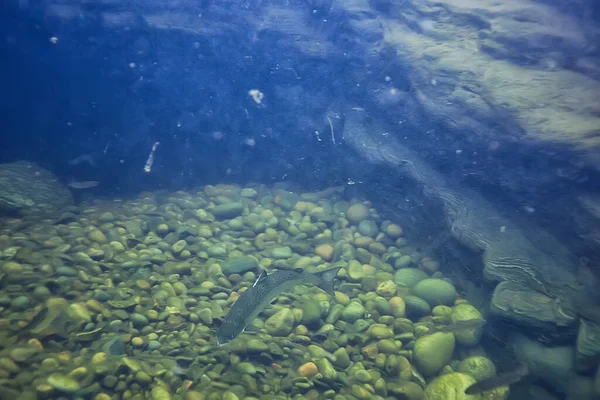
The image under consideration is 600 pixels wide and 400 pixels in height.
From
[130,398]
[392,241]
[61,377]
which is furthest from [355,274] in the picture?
[61,377]

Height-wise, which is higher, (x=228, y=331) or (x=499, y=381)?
(x=228, y=331)

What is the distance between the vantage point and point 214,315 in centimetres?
444

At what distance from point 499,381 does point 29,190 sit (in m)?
9.00

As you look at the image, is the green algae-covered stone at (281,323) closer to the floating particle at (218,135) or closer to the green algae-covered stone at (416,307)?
the green algae-covered stone at (416,307)

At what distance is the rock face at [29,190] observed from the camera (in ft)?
21.9

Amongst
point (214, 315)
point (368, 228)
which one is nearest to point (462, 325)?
point (368, 228)

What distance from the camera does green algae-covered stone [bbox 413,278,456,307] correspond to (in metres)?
5.15

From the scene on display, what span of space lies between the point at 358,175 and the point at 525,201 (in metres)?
3.24

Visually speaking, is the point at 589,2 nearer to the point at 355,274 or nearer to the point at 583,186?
the point at 583,186

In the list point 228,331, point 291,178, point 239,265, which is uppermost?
point 228,331

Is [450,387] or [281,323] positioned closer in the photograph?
[450,387]

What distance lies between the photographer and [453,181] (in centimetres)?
639

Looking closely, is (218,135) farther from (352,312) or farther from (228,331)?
(228,331)

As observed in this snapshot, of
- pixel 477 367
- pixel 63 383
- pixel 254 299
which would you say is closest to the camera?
pixel 63 383
